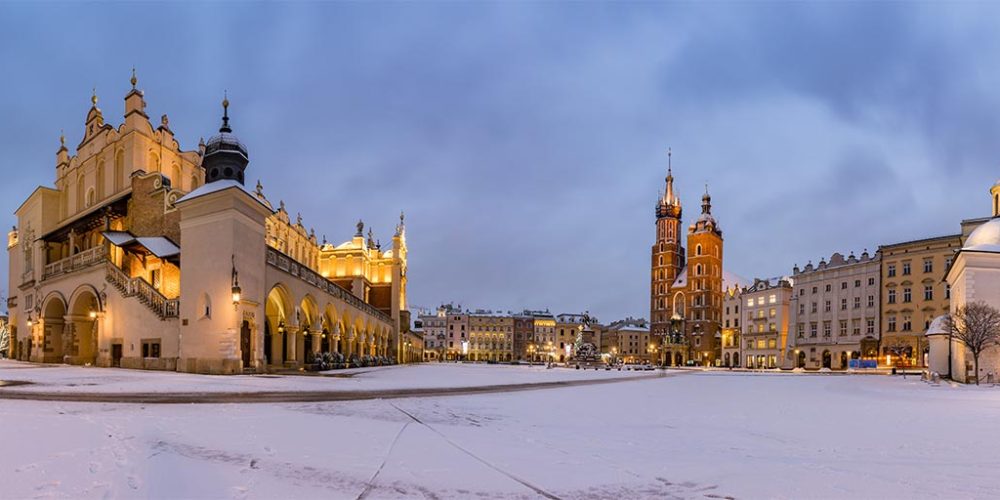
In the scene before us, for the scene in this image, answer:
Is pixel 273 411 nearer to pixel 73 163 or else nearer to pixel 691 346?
pixel 73 163

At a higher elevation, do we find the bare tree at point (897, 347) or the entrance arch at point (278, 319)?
the entrance arch at point (278, 319)

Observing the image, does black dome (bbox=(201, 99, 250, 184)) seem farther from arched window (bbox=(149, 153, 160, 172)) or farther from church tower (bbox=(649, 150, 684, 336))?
church tower (bbox=(649, 150, 684, 336))

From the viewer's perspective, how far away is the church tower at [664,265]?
13988 centimetres

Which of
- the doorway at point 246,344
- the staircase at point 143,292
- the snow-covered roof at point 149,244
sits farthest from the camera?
the snow-covered roof at point 149,244

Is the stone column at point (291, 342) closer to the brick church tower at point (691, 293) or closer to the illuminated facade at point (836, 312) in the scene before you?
the illuminated facade at point (836, 312)

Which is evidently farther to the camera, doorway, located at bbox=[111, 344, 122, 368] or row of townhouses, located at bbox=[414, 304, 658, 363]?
row of townhouses, located at bbox=[414, 304, 658, 363]

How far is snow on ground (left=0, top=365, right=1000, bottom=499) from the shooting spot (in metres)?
6.68

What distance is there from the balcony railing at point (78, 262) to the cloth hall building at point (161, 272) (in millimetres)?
133

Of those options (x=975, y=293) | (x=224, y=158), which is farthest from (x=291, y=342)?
(x=975, y=293)

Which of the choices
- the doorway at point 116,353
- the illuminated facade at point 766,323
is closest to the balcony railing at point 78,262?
the doorway at point 116,353

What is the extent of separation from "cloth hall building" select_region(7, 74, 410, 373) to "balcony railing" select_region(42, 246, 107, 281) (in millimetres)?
133

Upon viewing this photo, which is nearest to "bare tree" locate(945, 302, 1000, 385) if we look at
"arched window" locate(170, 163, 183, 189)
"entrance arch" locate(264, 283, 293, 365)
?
"entrance arch" locate(264, 283, 293, 365)

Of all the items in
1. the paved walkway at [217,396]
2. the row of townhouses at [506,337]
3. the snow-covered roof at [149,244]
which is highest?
the snow-covered roof at [149,244]

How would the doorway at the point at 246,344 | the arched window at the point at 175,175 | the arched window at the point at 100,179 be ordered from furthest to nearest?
the arched window at the point at 100,179 → the arched window at the point at 175,175 → the doorway at the point at 246,344
